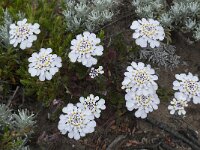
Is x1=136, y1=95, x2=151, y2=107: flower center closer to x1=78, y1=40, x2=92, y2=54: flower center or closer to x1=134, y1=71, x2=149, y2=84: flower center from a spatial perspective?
x1=134, y1=71, x2=149, y2=84: flower center

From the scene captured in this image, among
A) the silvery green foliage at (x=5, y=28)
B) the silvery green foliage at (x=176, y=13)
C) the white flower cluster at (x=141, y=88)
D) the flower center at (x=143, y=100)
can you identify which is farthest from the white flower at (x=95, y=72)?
the silvery green foliage at (x=176, y=13)

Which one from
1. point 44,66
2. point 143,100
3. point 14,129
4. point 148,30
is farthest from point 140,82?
point 14,129

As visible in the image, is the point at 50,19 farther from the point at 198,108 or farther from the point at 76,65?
the point at 198,108

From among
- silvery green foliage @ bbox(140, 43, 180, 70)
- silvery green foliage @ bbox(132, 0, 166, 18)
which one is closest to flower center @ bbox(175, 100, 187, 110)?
silvery green foliage @ bbox(140, 43, 180, 70)

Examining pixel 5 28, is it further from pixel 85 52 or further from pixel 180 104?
pixel 180 104

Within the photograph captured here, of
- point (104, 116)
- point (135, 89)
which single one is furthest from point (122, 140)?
A: point (135, 89)

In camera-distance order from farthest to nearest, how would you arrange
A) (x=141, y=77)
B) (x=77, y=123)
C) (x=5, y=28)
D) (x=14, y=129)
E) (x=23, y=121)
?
(x=5, y=28)
(x=14, y=129)
(x=23, y=121)
(x=141, y=77)
(x=77, y=123)
